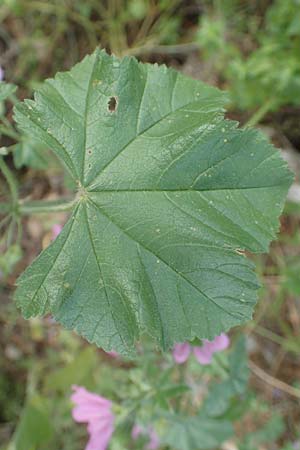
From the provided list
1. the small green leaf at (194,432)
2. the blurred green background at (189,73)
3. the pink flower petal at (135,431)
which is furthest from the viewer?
the blurred green background at (189,73)

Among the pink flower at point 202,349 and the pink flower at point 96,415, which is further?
the pink flower at point 96,415

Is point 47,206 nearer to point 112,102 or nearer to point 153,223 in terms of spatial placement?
point 153,223

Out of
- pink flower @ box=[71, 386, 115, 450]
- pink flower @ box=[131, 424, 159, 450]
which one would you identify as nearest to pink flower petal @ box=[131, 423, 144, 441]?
pink flower @ box=[131, 424, 159, 450]

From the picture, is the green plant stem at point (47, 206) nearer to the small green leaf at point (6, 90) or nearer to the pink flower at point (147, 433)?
the small green leaf at point (6, 90)

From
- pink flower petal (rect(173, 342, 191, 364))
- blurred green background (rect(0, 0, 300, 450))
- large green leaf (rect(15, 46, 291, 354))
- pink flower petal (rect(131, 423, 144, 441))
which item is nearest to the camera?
large green leaf (rect(15, 46, 291, 354))

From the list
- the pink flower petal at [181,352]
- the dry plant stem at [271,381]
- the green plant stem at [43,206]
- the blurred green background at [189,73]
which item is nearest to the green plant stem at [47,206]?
the green plant stem at [43,206]

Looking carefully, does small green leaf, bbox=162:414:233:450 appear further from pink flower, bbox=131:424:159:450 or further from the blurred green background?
the blurred green background

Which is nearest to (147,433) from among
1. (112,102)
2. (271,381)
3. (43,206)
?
(43,206)
